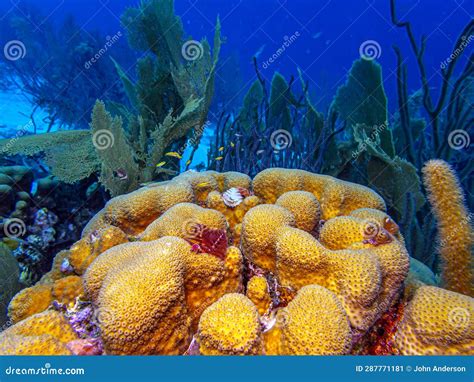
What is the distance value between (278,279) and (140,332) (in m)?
0.90

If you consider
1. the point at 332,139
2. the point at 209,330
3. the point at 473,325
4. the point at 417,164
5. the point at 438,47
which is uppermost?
the point at 438,47

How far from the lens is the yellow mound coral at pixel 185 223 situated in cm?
207

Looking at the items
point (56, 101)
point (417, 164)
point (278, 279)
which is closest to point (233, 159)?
point (417, 164)

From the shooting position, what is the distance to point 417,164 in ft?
14.7

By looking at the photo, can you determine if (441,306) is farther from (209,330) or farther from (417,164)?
(417,164)

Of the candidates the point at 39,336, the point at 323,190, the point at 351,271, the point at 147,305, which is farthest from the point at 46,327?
the point at 323,190

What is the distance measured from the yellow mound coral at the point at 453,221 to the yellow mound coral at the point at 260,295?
150 centimetres

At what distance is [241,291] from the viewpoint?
1.98 meters

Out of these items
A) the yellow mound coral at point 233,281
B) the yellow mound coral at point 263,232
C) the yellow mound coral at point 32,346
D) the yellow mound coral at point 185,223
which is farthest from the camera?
the yellow mound coral at point 185,223

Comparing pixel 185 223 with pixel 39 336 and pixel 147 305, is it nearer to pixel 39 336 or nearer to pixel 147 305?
pixel 147 305

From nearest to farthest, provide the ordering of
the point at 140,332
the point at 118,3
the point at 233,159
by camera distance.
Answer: the point at 140,332 → the point at 233,159 → the point at 118,3

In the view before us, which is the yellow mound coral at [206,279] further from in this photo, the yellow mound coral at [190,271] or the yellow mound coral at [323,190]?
the yellow mound coral at [323,190]

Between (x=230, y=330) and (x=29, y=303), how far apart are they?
152 cm

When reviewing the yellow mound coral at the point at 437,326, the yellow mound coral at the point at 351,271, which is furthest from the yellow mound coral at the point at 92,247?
the yellow mound coral at the point at 437,326
